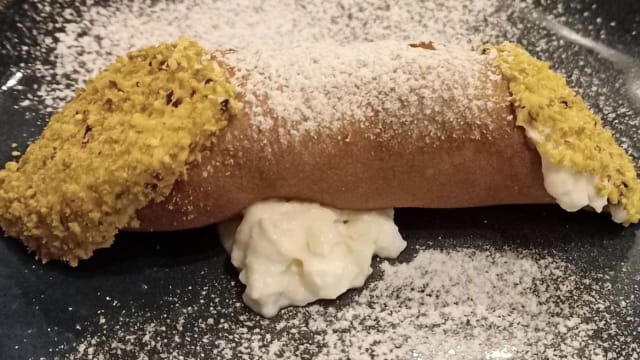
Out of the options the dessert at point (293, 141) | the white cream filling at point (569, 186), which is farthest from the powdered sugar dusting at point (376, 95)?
the white cream filling at point (569, 186)

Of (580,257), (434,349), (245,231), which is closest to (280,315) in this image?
(245,231)

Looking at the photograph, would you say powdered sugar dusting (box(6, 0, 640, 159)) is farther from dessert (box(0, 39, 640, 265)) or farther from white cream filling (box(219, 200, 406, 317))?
white cream filling (box(219, 200, 406, 317))

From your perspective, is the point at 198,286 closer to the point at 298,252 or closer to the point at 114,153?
the point at 298,252

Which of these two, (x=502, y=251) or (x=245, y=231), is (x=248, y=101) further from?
(x=502, y=251)

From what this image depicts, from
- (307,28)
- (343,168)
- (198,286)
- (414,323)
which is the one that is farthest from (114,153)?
(307,28)

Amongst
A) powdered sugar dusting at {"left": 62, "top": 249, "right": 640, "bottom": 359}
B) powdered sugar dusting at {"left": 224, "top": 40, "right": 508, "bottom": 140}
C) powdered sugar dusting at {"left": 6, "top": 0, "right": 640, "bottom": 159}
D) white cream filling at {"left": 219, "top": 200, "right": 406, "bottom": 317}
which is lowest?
powdered sugar dusting at {"left": 62, "top": 249, "right": 640, "bottom": 359}

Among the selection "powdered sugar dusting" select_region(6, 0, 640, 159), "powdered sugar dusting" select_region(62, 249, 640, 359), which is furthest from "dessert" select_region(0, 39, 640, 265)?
"powdered sugar dusting" select_region(6, 0, 640, 159)

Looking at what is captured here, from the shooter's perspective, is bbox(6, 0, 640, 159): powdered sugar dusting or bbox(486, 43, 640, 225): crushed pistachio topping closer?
bbox(486, 43, 640, 225): crushed pistachio topping
